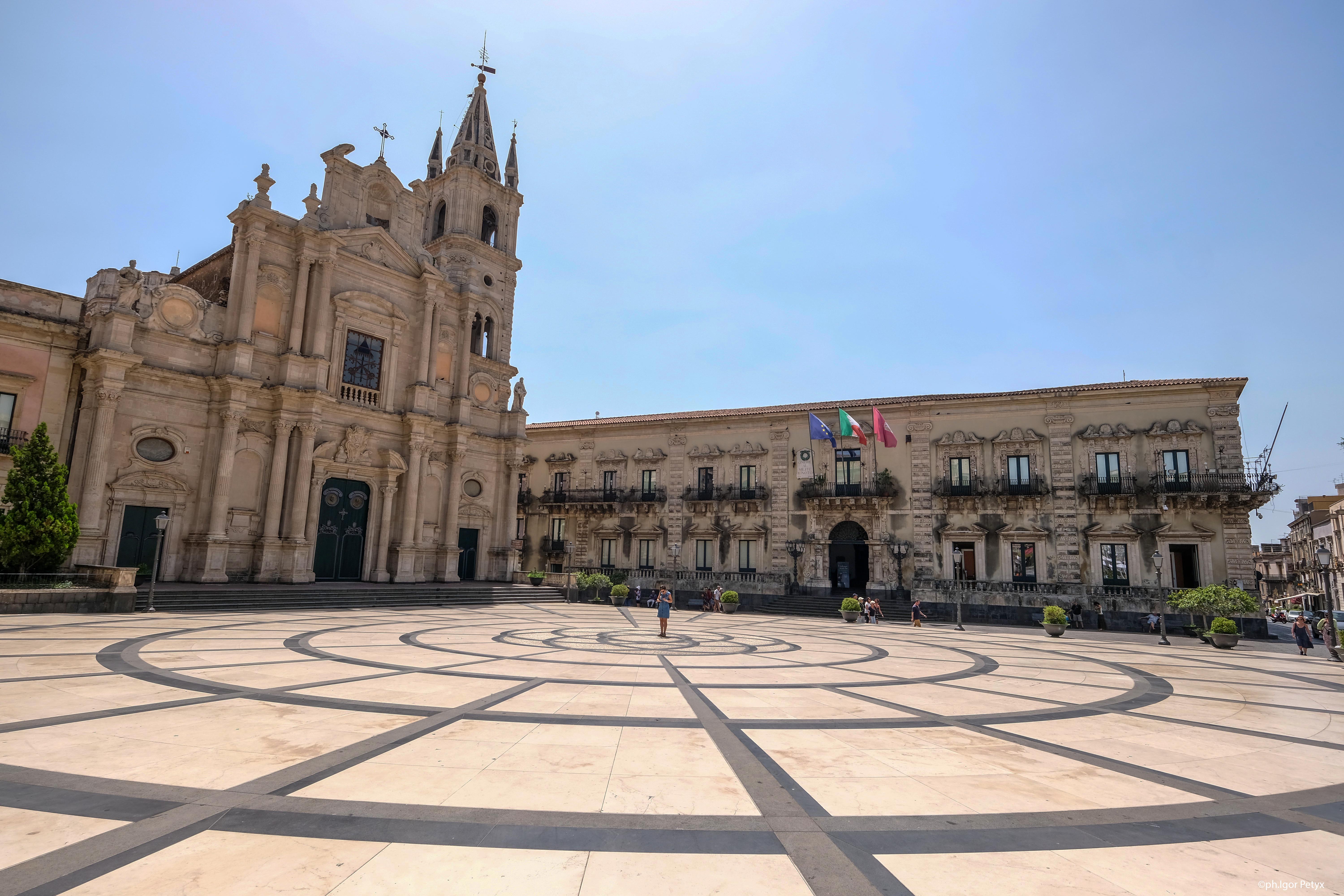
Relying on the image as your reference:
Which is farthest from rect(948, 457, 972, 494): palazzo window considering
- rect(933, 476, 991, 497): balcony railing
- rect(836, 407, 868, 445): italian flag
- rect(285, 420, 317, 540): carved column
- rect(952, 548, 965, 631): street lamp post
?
rect(285, 420, 317, 540): carved column

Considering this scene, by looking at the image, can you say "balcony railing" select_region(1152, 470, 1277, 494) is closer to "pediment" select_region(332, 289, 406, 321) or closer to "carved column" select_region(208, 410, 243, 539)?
"pediment" select_region(332, 289, 406, 321)

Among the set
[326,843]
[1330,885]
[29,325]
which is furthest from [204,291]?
[1330,885]

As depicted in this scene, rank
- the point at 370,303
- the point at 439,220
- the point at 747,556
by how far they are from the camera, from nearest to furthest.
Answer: the point at 370,303, the point at 747,556, the point at 439,220

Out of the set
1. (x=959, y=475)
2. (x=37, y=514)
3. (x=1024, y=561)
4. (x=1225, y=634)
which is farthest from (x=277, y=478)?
(x=1225, y=634)

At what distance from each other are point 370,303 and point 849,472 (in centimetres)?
2492

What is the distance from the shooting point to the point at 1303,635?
1922cm

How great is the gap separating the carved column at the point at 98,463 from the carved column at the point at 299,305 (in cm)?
635

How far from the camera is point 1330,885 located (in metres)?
4.07

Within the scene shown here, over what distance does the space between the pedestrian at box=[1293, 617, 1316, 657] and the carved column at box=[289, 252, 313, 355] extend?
118ft

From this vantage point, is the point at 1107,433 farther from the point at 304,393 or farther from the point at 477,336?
the point at 304,393

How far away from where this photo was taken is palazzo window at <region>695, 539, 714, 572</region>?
3662cm

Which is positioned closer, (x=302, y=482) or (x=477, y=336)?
(x=302, y=482)

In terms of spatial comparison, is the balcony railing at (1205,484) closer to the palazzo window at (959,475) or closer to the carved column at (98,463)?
the palazzo window at (959,475)

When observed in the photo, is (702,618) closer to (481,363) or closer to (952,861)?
(481,363)
